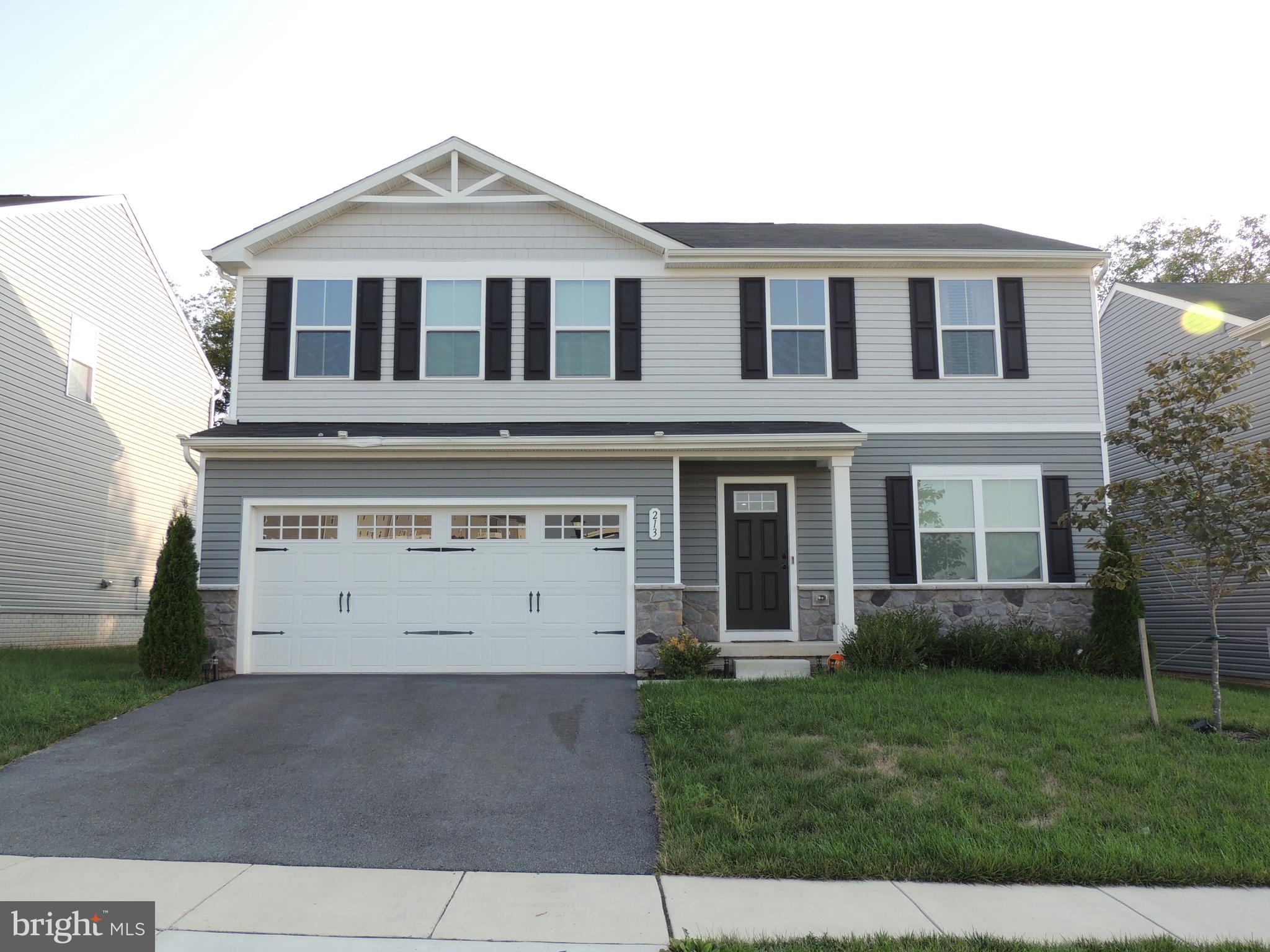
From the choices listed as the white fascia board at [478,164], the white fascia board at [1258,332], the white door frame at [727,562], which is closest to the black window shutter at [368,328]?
the white fascia board at [478,164]

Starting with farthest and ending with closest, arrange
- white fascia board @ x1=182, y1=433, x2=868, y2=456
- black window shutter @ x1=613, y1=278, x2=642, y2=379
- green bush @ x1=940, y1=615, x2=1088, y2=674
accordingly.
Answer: black window shutter @ x1=613, y1=278, x2=642, y2=379 < white fascia board @ x1=182, y1=433, x2=868, y2=456 < green bush @ x1=940, y1=615, x2=1088, y2=674

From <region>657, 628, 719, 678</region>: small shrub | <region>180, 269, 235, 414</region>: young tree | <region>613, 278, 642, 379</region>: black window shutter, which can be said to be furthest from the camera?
<region>180, 269, 235, 414</region>: young tree

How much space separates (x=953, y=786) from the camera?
6.35 m

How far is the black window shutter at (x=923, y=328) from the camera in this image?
12.2 metres

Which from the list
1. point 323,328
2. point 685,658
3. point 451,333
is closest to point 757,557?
point 685,658

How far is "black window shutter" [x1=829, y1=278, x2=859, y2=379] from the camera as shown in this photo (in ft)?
40.2

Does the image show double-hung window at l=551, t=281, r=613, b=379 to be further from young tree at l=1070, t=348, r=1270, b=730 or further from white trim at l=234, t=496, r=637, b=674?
young tree at l=1070, t=348, r=1270, b=730

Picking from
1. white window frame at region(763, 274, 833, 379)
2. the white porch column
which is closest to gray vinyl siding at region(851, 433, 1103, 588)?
the white porch column

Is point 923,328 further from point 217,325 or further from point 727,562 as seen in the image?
point 217,325

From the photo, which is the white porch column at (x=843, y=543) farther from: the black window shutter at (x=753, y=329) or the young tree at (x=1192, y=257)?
the young tree at (x=1192, y=257)

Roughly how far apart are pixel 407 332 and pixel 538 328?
1.72 metres

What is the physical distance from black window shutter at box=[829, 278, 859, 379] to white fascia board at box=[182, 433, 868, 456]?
1.45m

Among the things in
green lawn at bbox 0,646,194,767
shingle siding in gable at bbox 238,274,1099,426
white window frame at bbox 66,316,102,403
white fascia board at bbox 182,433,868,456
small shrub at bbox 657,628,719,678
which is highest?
white window frame at bbox 66,316,102,403

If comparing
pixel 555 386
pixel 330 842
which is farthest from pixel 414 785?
pixel 555 386
